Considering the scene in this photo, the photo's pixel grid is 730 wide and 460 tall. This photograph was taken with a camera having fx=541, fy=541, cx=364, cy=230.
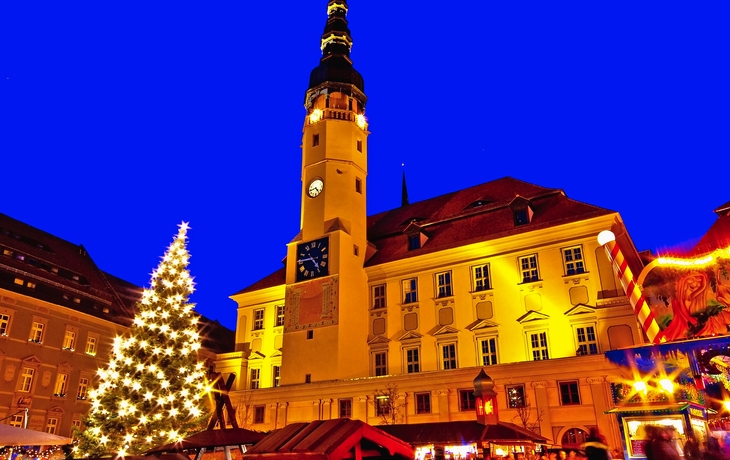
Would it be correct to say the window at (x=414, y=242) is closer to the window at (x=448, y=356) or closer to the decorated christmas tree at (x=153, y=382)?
the window at (x=448, y=356)

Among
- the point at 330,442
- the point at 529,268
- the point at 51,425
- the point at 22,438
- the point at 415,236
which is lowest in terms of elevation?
the point at 330,442

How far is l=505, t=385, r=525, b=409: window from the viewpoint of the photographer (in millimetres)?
25594

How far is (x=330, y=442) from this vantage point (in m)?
5.42

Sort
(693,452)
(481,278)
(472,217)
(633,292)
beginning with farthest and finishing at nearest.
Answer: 1. (472,217)
2. (481,278)
3. (633,292)
4. (693,452)

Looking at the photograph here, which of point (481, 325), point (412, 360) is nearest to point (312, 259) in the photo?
point (412, 360)

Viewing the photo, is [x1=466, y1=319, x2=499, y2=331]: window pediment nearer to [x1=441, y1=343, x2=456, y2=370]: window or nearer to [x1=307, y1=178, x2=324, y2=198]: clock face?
[x1=441, y1=343, x2=456, y2=370]: window

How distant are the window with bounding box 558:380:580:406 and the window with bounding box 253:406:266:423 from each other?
1692 centimetres

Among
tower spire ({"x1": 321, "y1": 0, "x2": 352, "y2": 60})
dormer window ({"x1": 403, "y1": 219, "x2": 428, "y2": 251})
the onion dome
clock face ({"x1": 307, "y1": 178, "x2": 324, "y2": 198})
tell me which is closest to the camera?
dormer window ({"x1": 403, "y1": 219, "x2": 428, "y2": 251})

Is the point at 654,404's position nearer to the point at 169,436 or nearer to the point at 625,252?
the point at 625,252

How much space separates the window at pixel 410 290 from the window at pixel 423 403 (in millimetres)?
6041

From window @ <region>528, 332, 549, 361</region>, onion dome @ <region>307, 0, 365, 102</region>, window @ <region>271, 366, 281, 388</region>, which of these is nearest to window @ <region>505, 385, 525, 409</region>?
window @ <region>528, 332, 549, 361</region>

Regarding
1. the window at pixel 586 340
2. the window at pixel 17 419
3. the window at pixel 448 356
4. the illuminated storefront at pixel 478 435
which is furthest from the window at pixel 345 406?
the window at pixel 17 419

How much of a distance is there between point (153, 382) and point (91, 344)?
25.7m

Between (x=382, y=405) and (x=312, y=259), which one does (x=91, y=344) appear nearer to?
(x=312, y=259)
